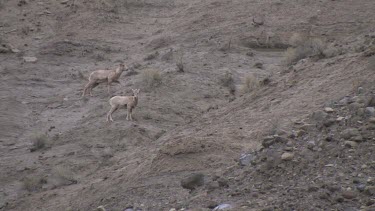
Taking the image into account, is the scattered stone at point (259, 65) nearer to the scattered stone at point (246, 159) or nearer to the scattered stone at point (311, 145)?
the scattered stone at point (246, 159)

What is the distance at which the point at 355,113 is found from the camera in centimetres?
983

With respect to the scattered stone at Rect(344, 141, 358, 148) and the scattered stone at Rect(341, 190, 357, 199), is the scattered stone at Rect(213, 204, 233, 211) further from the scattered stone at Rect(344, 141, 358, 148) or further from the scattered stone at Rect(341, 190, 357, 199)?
the scattered stone at Rect(344, 141, 358, 148)

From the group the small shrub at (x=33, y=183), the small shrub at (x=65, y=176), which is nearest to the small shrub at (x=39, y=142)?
the small shrub at (x=33, y=183)

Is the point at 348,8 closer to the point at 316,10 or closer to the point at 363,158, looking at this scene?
the point at 316,10

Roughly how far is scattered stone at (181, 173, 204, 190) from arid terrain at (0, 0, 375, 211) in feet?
0.08

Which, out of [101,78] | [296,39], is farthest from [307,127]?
[296,39]

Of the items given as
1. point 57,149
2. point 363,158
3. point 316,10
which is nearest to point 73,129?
point 57,149

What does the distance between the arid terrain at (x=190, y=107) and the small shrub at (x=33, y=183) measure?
5cm

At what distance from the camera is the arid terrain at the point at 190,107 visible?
9102 mm

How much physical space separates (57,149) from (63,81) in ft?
25.2

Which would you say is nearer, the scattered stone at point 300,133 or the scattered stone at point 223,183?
the scattered stone at point 223,183

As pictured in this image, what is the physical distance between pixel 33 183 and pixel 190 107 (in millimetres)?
6263

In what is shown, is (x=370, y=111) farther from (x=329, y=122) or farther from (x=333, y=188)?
(x=333, y=188)

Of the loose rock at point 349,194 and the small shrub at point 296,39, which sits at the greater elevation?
the loose rock at point 349,194
